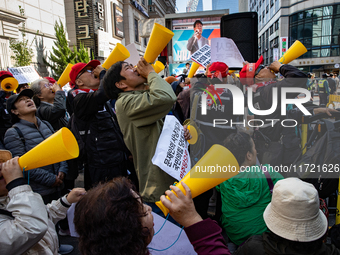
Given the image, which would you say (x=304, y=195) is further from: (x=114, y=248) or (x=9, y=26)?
(x=9, y=26)

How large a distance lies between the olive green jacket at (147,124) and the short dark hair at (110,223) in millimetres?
861

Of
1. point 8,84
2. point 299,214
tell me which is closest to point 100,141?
point 299,214

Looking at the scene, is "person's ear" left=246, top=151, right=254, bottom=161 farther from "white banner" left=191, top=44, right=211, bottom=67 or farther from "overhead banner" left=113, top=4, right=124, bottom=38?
"overhead banner" left=113, top=4, right=124, bottom=38

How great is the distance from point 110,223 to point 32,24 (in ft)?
58.7

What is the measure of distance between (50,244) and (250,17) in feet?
16.5

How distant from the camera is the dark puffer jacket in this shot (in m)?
2.39

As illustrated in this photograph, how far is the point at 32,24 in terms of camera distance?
15.0 metres

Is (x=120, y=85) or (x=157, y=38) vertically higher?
(x=157, y=38)

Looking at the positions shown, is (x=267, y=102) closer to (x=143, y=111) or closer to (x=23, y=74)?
(x=143, y=111)

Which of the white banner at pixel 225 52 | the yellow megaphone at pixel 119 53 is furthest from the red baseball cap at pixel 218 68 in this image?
the yellow megaphone at pixel 119 53

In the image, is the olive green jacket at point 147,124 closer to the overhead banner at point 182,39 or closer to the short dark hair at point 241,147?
the short dark hair at point 241,147

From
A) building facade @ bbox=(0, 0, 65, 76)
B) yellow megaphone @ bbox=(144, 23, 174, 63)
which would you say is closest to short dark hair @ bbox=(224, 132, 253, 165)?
yellow megaphone @ bbox=(144, 23, 174, 63)

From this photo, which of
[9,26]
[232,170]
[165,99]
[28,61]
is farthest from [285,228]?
[9,26]

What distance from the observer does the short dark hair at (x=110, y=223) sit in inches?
34.8
